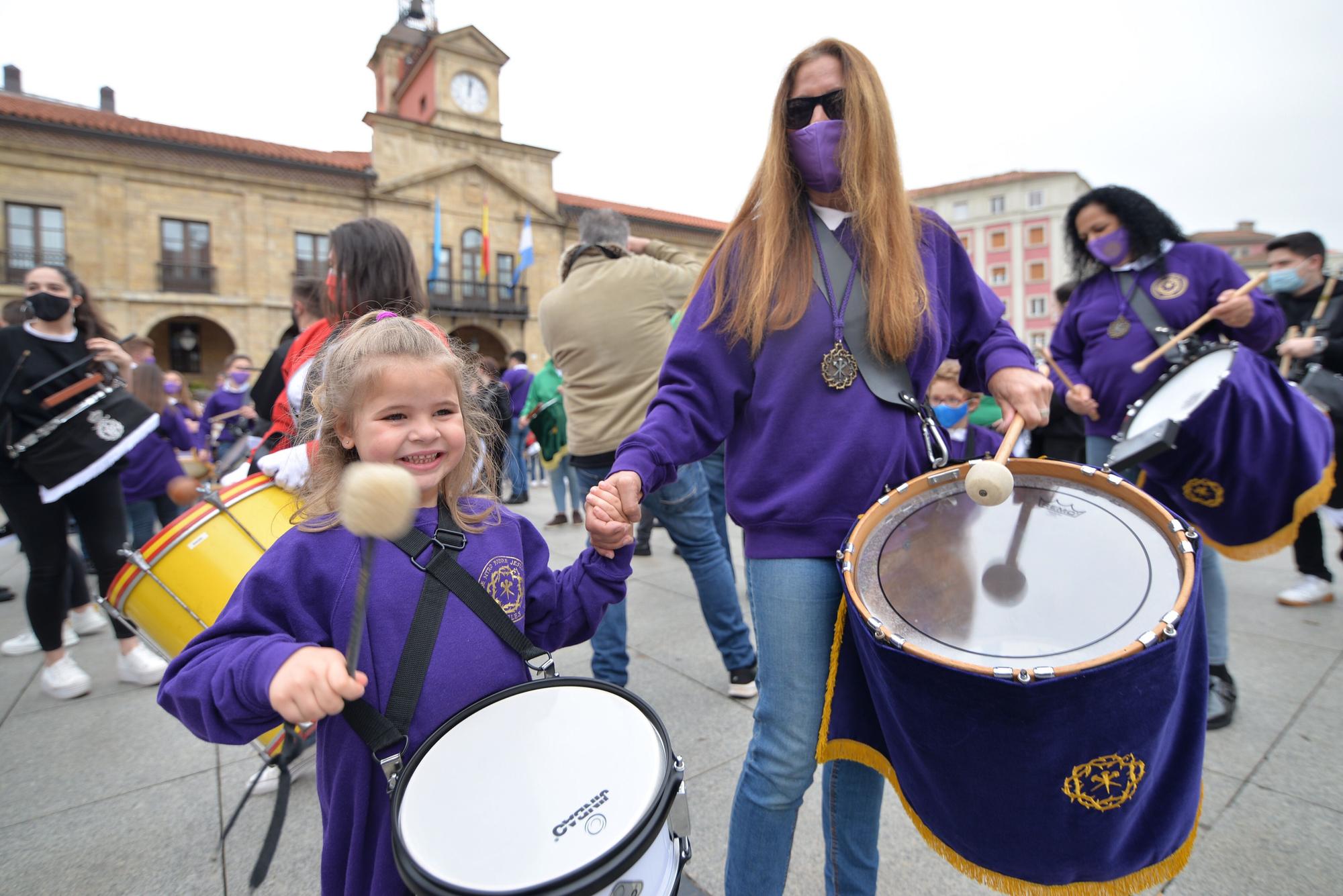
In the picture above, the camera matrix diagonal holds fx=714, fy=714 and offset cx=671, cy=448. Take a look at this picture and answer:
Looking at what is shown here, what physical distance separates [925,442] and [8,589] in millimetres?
6660

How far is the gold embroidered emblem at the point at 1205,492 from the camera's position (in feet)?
8.13

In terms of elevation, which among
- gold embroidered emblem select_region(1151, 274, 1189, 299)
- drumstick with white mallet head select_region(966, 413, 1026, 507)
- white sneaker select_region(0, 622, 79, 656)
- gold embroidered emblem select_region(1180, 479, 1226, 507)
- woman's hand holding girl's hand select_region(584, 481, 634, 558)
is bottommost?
white sneaker select_region(0, 622, 79, 656)

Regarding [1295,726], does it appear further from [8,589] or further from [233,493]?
[8,589]

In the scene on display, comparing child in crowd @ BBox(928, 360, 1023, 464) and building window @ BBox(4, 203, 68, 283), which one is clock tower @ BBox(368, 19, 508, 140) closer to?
building window @ BBox(4, 203, 68, 283)

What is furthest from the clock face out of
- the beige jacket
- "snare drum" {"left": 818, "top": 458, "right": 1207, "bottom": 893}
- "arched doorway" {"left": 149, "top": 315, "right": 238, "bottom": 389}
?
"snare drum" {"left": 818, "top": 458, "right": 1207, "bottom": 893}

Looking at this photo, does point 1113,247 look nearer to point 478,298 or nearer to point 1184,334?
point 1184,334

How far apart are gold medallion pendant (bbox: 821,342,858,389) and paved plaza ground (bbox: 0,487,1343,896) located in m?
1.36

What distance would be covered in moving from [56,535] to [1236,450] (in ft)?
16.0

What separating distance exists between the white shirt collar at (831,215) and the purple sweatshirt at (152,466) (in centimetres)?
488

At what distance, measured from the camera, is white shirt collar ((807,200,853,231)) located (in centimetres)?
174

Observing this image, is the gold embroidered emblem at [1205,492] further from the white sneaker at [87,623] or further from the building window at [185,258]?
the building window at [185,258]

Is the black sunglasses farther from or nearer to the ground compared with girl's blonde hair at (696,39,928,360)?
farther from the ground

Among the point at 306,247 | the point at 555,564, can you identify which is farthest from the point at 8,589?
the point at 306,247

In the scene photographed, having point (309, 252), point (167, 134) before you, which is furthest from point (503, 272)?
point (167, 134)
